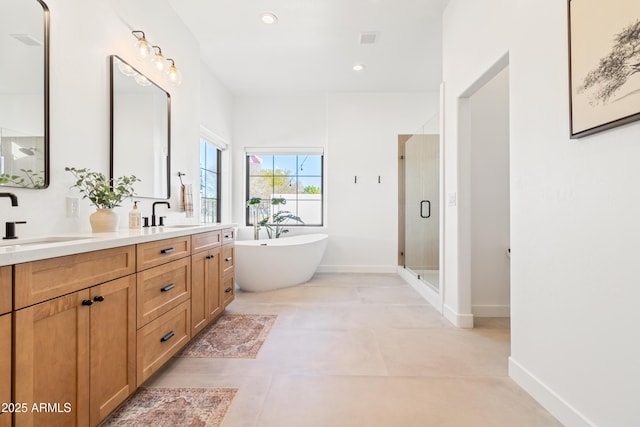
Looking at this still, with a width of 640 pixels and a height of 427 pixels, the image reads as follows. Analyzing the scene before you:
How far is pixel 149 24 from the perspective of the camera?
8.23 feet

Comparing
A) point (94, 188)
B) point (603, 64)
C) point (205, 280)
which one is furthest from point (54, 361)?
point (603, 64)

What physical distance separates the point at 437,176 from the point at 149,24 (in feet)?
9.68

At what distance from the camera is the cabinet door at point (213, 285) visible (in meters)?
2.45

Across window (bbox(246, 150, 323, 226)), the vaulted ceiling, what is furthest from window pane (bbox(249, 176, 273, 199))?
the vaulted ceiling

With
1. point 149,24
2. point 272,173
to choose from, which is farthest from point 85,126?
point 272,173

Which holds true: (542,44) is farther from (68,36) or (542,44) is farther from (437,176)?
(68,36)

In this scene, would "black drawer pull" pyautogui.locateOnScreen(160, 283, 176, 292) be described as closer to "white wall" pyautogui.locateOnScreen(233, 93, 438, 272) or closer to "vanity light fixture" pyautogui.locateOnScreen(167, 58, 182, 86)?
"vanity light fixture" pyautogui.locateOnScreen(167, 58, 182, 86)

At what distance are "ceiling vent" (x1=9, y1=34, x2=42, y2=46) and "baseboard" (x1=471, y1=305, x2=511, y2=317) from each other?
11.7 feet

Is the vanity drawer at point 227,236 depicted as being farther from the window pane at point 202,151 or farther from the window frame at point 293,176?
the window frame at point 293,176

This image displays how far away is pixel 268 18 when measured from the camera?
9.69 ft

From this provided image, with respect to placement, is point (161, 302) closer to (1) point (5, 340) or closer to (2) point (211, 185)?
(1) point (5, 340)

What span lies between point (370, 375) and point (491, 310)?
1664mm

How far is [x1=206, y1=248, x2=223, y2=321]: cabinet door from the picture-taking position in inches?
96.4

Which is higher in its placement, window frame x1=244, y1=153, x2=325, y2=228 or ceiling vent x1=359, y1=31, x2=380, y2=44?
ceiling vent x1=359, y1=31, x2=380, y2=44
